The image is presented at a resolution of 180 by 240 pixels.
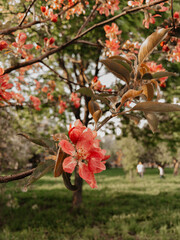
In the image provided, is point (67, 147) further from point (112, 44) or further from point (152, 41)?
point (112, 44)

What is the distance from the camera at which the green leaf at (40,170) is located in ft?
1.72

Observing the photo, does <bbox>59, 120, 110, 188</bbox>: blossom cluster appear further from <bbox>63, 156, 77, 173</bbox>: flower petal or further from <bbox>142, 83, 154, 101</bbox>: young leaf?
<bbox>142, 83, 154, 101</bbox>: young leaf

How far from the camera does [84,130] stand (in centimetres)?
58

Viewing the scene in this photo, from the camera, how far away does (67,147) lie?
555 mm

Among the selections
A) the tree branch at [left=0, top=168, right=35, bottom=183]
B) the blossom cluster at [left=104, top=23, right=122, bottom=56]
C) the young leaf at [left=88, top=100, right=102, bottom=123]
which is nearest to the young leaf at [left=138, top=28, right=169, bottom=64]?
the young leaf at [left=88, top=100, right=102, bottom=123]

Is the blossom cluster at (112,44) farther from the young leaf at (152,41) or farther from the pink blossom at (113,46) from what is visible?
the young leaf at (152,41)

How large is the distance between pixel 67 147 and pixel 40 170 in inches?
3.7

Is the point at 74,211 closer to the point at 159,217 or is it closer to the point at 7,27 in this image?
the point at 159,217

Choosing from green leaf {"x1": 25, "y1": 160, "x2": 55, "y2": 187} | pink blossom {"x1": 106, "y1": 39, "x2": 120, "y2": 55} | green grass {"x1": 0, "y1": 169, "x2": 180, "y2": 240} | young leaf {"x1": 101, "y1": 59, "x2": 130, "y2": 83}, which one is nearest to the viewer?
green leaf {"x1": 25, "y1": 160, "x2": 55, "y2": 187}

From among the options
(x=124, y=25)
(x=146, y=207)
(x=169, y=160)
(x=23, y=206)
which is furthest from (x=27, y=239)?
(x=169, y=160)

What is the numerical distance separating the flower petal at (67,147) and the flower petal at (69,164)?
0.06ft

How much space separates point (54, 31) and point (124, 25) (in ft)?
4.47

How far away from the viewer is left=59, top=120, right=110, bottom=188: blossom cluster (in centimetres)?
56

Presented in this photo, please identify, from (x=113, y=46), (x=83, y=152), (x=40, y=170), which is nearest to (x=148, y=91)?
(x=83, y=152)
